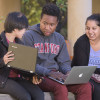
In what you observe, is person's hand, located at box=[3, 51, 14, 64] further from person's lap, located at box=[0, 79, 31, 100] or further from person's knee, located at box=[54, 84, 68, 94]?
person's knee, located at box=[54, 84, 68, 94]

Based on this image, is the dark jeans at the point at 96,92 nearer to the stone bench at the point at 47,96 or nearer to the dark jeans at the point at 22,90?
the stone bench at the point at 47,96

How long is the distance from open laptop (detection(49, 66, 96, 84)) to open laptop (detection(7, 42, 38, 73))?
534mm

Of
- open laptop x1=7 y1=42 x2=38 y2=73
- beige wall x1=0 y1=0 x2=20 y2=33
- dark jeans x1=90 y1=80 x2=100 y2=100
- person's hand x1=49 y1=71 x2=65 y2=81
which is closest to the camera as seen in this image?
open laptop x1=7 y1=42 x2=38 y2=73

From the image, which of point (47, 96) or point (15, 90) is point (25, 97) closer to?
point (15, 90)

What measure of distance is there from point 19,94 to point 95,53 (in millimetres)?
1413

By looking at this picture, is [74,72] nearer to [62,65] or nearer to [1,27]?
[62,65]

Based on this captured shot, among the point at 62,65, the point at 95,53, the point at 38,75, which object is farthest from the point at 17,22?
the point at 95,53

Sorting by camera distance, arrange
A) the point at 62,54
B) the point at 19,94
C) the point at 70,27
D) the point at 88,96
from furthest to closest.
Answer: the point at 70,27 < the point at 62,54 < the point at 88,96 < the point at 19,94

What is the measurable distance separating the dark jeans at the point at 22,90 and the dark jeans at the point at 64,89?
23 cm

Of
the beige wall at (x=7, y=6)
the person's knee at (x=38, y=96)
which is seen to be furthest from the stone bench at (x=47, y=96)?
the beige wall at (x=7, y=6)

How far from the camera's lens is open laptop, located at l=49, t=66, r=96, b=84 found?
14.8 ft

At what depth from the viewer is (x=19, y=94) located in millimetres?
4301

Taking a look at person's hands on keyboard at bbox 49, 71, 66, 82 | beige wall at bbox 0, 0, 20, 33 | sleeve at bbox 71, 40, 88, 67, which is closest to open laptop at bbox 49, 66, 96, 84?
person's hands on keyboard at bbox 49, 71, 66, 82

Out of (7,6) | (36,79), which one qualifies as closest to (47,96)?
(36,79)
